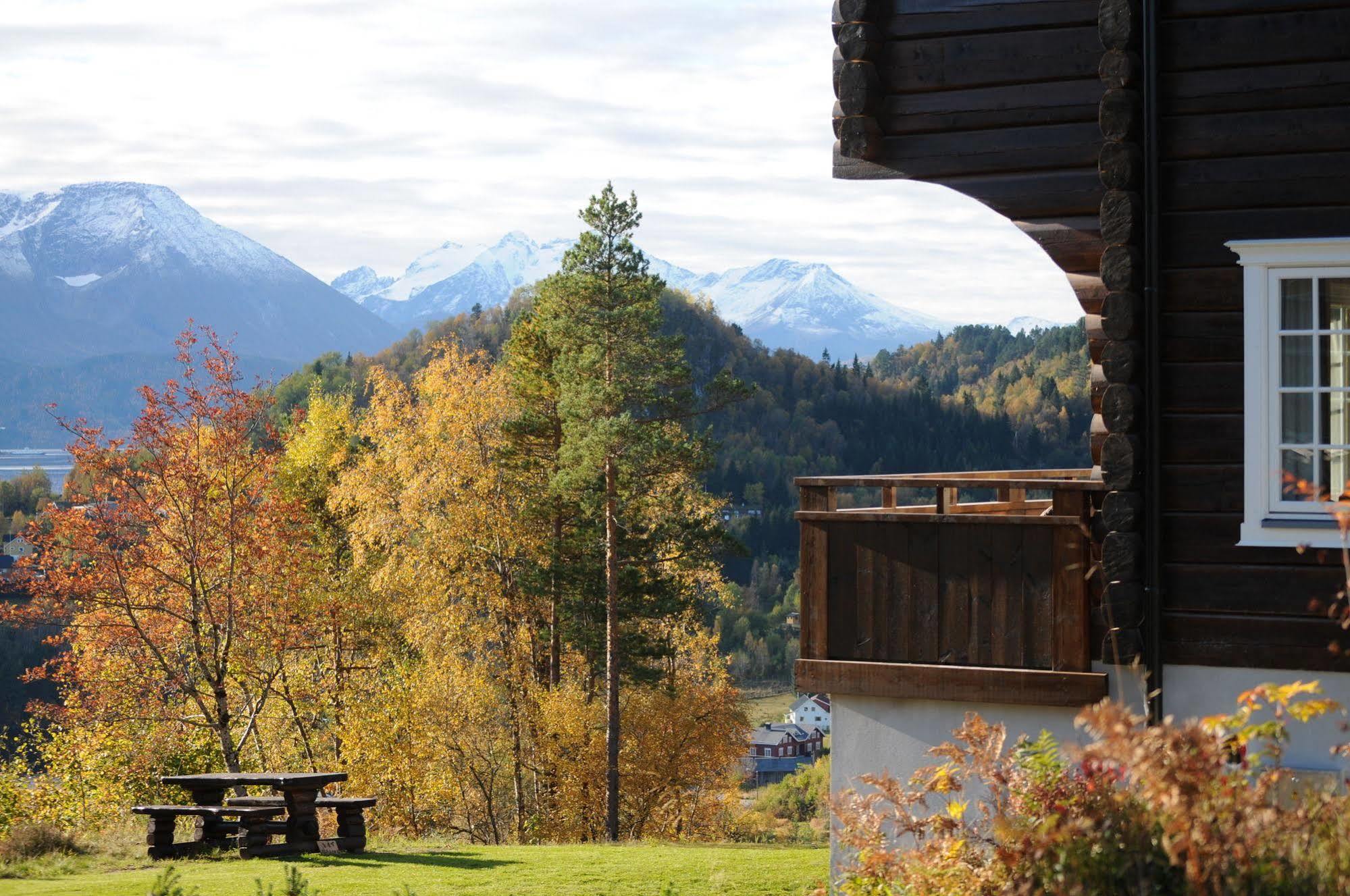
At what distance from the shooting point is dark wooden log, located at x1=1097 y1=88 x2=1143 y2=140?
7.70 meters

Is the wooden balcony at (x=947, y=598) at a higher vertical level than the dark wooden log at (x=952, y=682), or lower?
higher

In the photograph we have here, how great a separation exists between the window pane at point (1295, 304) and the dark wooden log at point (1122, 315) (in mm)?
749

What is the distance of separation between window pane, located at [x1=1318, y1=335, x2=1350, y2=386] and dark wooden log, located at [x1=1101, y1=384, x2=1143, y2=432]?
3.11ft

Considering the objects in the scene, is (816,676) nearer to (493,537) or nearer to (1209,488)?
(1209,488)

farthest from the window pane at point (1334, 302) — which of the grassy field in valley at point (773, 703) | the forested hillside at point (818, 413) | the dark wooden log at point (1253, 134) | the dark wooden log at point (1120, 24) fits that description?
the grassy field in valley at point (773, 703)

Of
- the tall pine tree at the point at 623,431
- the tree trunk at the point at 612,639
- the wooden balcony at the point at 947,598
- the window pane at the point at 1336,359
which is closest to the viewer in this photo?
the window pane at the point at 1336,359

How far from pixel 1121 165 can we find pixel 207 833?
10.6m

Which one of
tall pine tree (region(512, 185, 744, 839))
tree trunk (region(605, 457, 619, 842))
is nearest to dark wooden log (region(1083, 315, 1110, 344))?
tall pine tree (region(512, 185, 744, 839))

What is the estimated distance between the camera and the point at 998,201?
8219 millimetres

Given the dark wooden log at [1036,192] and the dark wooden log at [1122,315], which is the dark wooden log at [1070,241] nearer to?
the dark wooden log at [1036,192]

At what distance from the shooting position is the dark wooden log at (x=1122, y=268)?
7656 millimetres

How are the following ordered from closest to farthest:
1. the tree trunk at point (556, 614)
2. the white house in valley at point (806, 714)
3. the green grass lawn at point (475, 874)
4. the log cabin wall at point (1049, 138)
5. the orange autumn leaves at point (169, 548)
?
1. the log cabin wall at point (1049, 138)
2. the green grass lawn at point (475, 874)
3. the orange autumn leaves at point (169, 548)
4. the tree trunk at point (556, 614)
5. the white house in valley at point (806, 714)

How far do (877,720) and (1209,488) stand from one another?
7.73ft

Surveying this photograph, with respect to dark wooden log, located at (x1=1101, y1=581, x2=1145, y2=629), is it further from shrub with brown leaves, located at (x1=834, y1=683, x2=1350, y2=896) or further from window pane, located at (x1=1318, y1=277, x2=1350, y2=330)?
window pane, located at (x1=1318, y1=277, x2=1350, y2=330)
